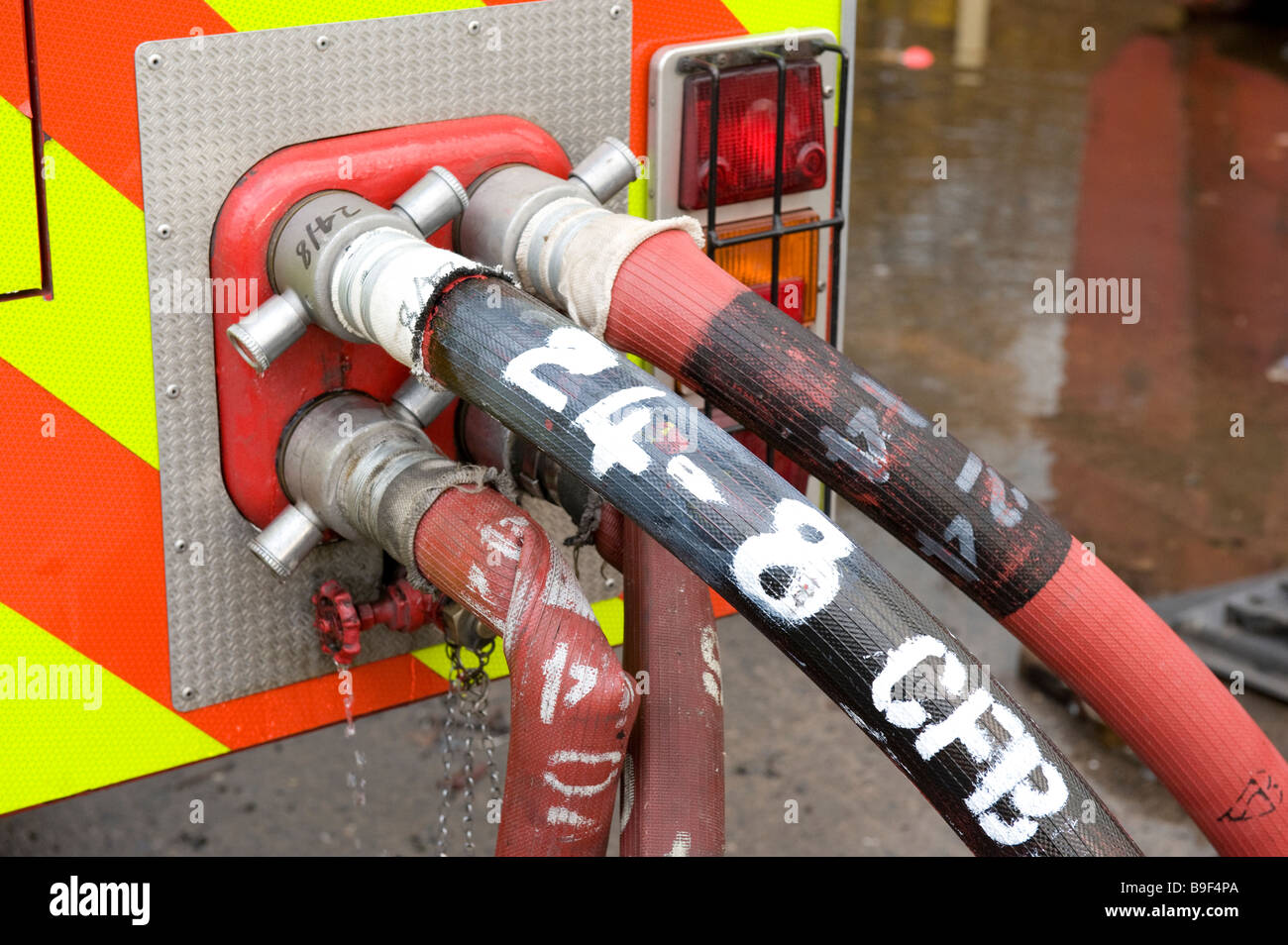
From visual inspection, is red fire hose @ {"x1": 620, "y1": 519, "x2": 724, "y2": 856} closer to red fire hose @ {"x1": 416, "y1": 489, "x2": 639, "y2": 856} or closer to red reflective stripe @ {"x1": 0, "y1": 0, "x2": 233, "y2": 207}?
red fire hose @ {"x1": 416, "y1": 489, "x2": 639, "y2": 856}

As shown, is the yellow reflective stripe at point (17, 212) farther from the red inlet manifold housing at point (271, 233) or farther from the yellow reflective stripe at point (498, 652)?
the yellow reflective stripe at point (498, 652)

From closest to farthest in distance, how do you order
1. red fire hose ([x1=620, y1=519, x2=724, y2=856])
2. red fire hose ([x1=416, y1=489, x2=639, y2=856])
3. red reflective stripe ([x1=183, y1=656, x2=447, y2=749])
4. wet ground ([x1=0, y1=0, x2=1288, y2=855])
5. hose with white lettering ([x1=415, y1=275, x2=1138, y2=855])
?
hose with white lettering ([x1=415, y1=275, x2=1138, y2=855]) → red fire hose ([x1=416, y1=489, x2=639, y2=856]) → red fire hose ([x1=620, y1=519, x2=724, y2=856]) → red reflective stripe ([x1=183, y1=656, x2=447, y2=749]) → wet ground ([x1=0, y1=0, x2=1288, y2=855])

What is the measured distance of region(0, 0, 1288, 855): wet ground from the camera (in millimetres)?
2742

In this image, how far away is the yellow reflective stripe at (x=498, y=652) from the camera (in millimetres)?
1915

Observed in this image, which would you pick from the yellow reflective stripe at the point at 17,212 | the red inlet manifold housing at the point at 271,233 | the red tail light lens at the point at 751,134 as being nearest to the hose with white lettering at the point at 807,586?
the red inlet manifold housing at the point at 271,233

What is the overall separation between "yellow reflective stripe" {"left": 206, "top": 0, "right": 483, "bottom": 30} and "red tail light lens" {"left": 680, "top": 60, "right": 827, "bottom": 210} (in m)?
0.34

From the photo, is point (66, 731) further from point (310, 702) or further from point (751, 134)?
point (751, 134)

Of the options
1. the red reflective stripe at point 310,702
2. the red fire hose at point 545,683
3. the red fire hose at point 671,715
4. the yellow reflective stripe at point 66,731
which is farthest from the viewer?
the red reflective stripe at point 310,702

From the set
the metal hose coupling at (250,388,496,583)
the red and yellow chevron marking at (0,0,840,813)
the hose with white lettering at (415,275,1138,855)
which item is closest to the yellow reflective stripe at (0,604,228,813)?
the red and yellow chevron marking at (0,0,840,813)

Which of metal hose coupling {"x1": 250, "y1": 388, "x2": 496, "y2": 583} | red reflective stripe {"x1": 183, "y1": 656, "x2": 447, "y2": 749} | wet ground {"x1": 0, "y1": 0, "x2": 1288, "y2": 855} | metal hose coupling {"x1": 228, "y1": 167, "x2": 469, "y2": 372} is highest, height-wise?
metal hose coupling {"x1": 228, "y1": 167, "x2": 469, "y2": 372}

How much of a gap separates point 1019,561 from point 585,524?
46 centimetres

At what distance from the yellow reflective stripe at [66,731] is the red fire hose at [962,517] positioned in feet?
2.23

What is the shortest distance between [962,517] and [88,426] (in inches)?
35.4
